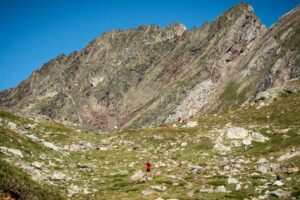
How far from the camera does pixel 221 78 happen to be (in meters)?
Answer: 139

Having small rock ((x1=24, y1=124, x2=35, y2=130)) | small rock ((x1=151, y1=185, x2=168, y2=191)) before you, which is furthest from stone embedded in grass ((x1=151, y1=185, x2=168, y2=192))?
small rock ((x1=24, y1=124, x2=35, y2=130))

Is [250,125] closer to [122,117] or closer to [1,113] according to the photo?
[1,113]

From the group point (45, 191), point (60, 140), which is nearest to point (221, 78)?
point (60, 140)

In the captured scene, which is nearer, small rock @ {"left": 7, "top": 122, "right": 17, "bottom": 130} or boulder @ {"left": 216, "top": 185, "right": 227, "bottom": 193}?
boulder @ {"left": 216, "top": 185, "right": 227, "bottom": 193}

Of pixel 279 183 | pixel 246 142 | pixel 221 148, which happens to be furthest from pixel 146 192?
pixel 246 142

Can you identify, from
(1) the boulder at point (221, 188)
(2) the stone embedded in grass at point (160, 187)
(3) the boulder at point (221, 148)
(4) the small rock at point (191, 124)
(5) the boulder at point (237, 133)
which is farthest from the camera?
(4) the small rock at point (191, 124)

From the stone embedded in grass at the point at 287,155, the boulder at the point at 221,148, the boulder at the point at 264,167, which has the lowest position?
the boulder at the point at 264,167

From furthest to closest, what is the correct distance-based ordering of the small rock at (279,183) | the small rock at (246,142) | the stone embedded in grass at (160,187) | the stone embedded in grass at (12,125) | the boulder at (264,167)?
the stone embedded in grass at (12,125)
the small rock at (246,142)
the boulder at (264,167)
the stone embedded in grass at (160,187)
the small rock at (279,183)

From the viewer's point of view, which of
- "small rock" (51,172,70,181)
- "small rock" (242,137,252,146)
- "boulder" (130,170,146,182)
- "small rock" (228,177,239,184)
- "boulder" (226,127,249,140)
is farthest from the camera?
"boulder" (226,127,249,140)

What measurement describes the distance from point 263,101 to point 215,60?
91.8m

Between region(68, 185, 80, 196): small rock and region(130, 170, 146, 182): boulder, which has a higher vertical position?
region(130, 170, 146, 182): boulder

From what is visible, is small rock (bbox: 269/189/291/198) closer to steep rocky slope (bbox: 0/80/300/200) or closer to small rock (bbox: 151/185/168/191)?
steep rocky slope (bbox: 0/80/300/200)

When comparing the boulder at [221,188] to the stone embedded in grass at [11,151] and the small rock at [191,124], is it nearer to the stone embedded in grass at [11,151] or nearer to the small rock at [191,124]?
the stone embedded in grass at [11,151]

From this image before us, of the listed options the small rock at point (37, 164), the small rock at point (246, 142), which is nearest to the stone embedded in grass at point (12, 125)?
the small rock at point (37, 164)
